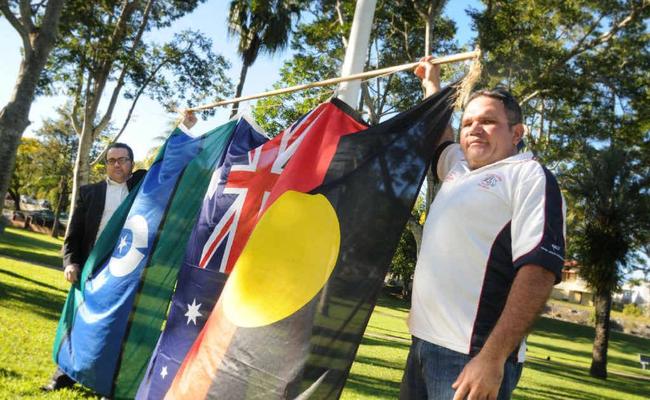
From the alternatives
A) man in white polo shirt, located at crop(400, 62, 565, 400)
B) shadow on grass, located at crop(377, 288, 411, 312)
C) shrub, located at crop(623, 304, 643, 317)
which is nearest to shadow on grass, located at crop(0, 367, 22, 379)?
man in white polo shirt, located at crop(400, 62, 565, 400)

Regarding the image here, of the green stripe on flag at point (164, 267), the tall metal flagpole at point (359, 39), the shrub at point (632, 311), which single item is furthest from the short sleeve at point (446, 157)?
the shrub at point (632, 311)

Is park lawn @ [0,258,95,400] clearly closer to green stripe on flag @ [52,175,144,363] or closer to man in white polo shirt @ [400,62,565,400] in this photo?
green stripe on flag @ [52,175,144,363]

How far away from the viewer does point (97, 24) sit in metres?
15.4

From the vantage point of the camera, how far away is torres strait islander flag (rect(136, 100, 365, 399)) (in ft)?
12.9

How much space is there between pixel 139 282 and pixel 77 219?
3.90ft

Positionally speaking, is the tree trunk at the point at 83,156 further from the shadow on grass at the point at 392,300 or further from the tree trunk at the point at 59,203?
the tree trunk at the point at 59,203

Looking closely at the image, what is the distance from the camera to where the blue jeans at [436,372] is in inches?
90.6

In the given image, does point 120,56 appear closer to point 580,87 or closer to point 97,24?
point 97,24

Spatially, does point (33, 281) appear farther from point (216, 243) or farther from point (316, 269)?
point (316, 269)

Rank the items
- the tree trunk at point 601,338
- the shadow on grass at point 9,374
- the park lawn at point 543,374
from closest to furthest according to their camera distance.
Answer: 1. the shadow on grass at point 9,374
2. the park lawn at point 543,374
3. the tree trunk at point 601,338

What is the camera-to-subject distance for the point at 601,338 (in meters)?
21.0

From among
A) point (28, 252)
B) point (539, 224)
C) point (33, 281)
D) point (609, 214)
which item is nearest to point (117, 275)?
point (539, 224)

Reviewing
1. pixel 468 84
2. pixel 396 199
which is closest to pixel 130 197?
pixel 396 199

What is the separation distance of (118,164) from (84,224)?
68cm
